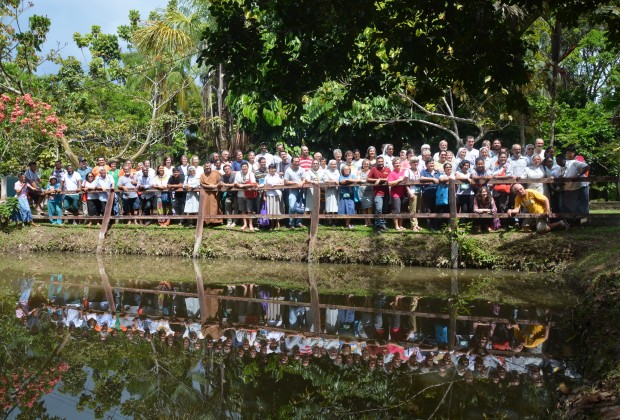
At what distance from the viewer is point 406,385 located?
5414mm

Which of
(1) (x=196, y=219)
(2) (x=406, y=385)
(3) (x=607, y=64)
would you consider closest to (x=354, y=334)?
(2) (x=406, y=385)

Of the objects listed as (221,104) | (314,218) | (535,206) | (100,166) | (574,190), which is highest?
(221,104)

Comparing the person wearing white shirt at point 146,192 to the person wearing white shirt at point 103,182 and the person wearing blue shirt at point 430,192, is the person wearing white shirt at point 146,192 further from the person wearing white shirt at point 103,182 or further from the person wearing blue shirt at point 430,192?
the person wearing blue shirt at point 430,192

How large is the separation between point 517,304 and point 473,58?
350cm

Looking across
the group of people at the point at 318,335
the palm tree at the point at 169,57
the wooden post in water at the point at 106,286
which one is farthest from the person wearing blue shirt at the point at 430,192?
the palm tree at the point at 169,57

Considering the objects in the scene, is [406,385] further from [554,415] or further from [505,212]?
[505,212]

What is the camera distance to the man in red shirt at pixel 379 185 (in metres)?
13.1

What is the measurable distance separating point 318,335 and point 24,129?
48.7 ft

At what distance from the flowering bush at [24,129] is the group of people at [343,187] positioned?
4.96 ft

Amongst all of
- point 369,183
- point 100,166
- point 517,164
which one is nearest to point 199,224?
point 100,166

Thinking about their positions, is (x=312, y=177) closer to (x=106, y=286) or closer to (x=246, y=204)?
(x=246, y=204)

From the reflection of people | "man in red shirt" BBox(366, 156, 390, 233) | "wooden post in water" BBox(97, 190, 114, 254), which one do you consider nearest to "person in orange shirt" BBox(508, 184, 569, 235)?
"man in red shirt" BBox(366, 156, 390, 233)

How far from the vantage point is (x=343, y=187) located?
13820 mm

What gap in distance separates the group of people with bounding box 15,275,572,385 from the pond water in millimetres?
25
